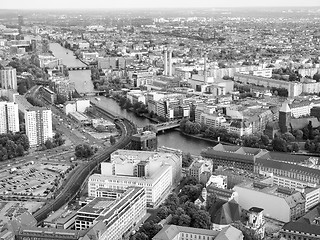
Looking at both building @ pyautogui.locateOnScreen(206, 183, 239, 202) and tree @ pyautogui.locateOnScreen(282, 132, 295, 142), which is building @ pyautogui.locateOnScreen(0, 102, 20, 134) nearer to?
tree @ pyautogui.locateOnScreen(282, 132, 295, 142)

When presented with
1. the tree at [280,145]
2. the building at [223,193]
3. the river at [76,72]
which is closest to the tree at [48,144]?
the tree at [280,145]

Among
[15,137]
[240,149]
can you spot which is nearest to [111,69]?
[15,137]

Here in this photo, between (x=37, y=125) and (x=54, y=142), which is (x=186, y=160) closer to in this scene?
(x=54, y=142)

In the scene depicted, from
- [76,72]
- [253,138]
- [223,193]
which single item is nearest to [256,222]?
[223,193]

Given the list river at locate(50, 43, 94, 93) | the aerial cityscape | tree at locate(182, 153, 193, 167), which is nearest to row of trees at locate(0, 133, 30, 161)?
the aerial cityscape

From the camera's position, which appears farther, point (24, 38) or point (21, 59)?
point (24, 38)

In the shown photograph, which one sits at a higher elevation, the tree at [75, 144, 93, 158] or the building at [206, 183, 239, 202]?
the building at [206, 183, 239, 202]

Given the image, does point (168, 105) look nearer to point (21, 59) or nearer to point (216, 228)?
point (216, 228)

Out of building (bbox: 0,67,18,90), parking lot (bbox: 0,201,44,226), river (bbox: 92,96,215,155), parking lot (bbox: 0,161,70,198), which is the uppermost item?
building (bbox: 0,67,18,90)
